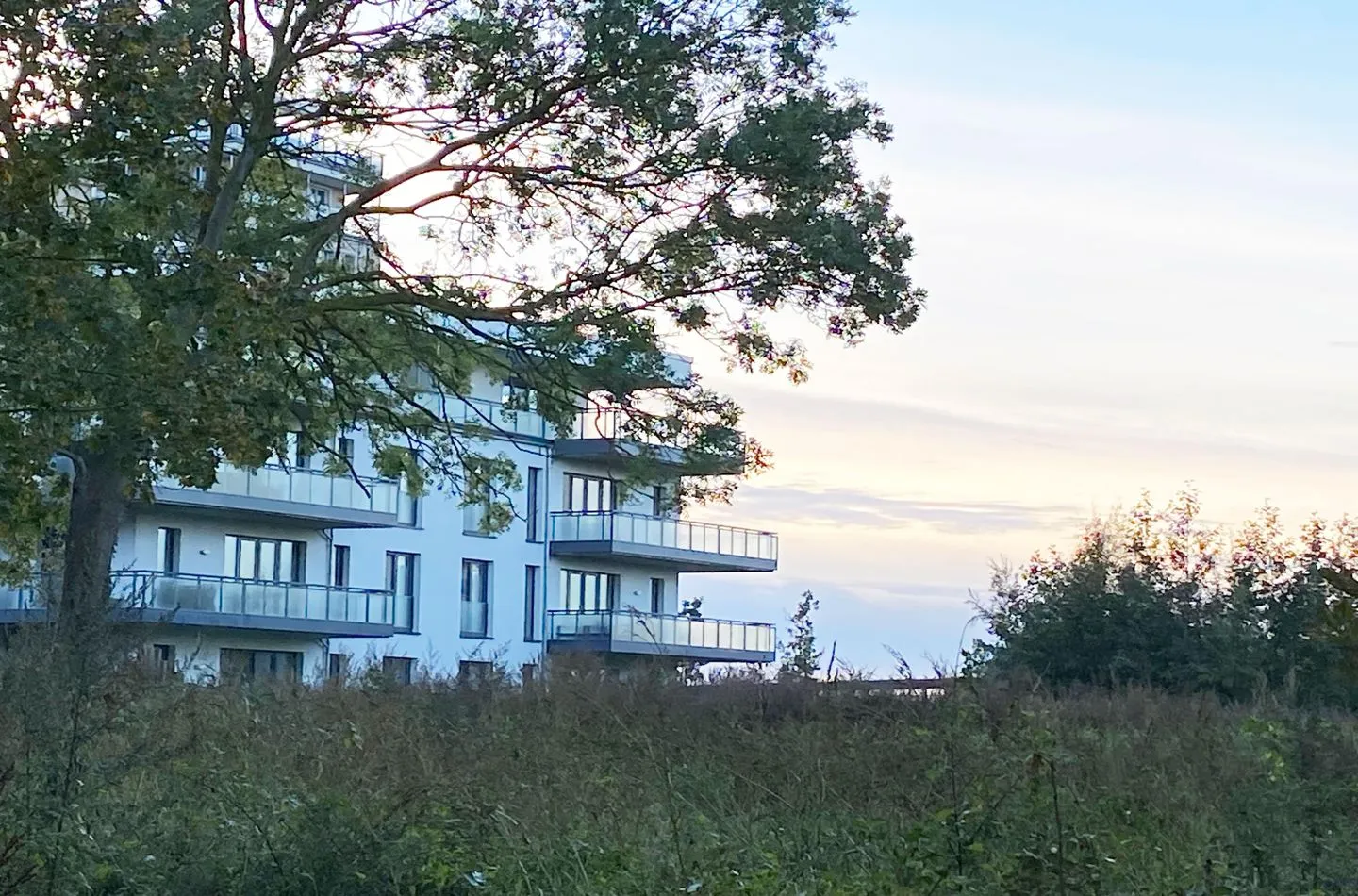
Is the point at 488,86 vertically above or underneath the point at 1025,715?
above

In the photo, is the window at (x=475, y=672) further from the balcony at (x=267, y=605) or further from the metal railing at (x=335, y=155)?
the balcony at (x=267, y=605)

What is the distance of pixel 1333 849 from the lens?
8.05 meters

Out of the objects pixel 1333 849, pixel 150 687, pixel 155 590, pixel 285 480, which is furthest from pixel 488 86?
pixel 285 480

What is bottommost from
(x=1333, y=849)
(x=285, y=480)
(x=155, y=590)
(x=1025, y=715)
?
(x=1333, y=849)

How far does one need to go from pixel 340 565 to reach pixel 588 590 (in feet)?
32.4

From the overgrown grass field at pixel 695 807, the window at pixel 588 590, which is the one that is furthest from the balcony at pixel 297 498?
the overgrown grass field at pixel 695 807

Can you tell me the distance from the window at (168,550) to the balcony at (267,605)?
1.12 metres

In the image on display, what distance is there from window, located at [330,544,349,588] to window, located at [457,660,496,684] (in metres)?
25.6

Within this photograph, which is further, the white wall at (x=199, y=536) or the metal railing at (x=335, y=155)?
the white wall at (x=199, y=536)

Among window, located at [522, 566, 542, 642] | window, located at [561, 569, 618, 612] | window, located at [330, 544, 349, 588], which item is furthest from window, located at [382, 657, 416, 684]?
window, located at [561, 569, 618, 612]

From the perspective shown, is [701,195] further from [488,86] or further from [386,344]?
[386,344]

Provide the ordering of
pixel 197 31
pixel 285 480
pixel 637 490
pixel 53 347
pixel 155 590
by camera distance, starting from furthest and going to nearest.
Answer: pixel 285 480 → pixel 155 590 → pixel 637 490 → pixel 197 31 → pixel 53 347

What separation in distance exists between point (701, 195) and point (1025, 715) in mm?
12385

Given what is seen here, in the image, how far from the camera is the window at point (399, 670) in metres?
21.5
